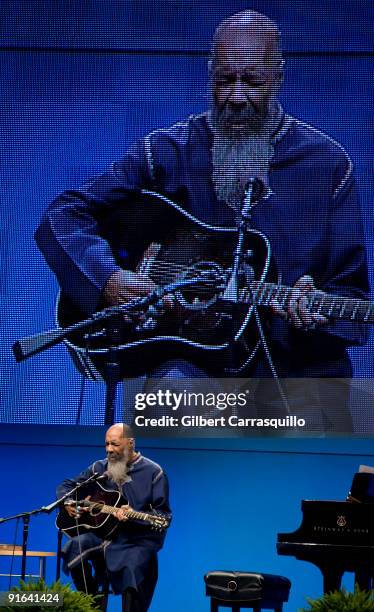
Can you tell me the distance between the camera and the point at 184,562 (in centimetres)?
873

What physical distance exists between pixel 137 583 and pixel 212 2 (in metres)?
3.78

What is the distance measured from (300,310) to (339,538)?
1.51m

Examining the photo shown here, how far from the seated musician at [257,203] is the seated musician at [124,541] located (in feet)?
2.23

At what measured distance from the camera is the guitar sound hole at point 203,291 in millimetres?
7738

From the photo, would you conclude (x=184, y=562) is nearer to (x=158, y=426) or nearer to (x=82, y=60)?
(x=158, y=426)

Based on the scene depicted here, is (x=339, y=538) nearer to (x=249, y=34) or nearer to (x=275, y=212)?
(x=275, y=212)

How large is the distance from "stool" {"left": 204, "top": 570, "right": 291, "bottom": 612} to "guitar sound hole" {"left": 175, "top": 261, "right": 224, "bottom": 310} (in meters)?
1.70

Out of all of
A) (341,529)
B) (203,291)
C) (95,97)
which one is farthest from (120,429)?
(95,97)

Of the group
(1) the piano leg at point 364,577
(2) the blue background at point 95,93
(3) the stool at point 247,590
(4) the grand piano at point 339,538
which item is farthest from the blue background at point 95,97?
(3) the stool at point 247,590

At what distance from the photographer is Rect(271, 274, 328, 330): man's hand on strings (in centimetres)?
771

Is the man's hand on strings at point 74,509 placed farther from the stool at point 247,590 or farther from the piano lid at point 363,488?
the piano lid at point 363,488

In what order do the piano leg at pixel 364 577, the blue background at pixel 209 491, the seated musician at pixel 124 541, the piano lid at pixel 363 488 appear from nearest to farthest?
1. the piano leg at pixel 364 577
2. the piano lid at pixel 363 488
3. the seated musician at pixel 124 541
4. the blue background at pixel 209 491

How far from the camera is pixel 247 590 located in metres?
7.24

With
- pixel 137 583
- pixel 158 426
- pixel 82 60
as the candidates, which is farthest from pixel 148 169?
pixel 137 583
